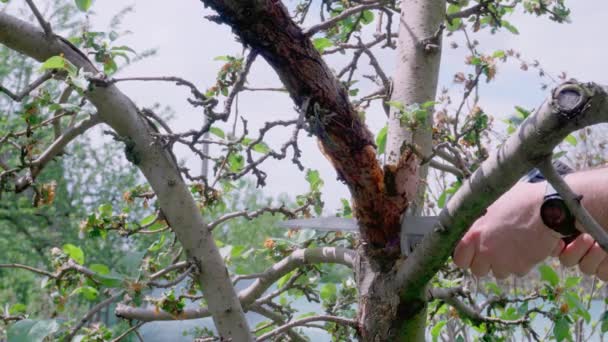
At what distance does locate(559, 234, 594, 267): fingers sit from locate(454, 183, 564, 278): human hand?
0.15 feet

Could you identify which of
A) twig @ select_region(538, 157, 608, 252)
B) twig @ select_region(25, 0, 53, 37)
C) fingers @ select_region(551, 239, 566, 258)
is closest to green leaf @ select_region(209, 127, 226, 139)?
twig @ select_region(25, 0, 53, 37)

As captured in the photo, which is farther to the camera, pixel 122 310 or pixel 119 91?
pixel 122 310

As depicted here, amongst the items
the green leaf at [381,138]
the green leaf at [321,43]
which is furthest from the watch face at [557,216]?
the green leaf at [321,43]

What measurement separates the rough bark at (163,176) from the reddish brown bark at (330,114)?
33 centimetres

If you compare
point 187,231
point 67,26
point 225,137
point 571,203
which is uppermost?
point 67,26

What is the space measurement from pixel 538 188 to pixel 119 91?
0.81m

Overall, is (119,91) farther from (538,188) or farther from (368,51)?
(538,188)

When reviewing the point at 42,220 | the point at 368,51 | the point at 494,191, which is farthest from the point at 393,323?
the point at 42,220

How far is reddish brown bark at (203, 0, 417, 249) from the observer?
0.96m

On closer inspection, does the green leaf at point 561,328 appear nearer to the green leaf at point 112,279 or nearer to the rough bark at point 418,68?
the rough bark at point 418,68

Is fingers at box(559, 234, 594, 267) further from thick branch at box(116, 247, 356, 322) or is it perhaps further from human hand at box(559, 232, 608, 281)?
thick branch at box(116, 247, 356, 322)

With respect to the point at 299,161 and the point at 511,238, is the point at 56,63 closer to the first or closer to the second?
the point at 299,161

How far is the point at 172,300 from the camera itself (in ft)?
4.36

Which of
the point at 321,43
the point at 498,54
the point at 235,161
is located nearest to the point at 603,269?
the point at 498,54
